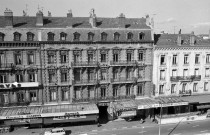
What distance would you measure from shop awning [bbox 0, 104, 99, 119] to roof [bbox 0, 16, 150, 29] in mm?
14176

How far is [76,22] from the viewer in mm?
42031

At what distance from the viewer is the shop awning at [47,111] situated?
35.9m

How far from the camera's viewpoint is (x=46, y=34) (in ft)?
125

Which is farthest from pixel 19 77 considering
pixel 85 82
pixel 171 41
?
pixel 171 41

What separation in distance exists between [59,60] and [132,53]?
13.5 metres

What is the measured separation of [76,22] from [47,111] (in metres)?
17.1

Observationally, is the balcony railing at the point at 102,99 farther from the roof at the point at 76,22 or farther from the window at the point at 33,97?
the roof at the point at 76,22

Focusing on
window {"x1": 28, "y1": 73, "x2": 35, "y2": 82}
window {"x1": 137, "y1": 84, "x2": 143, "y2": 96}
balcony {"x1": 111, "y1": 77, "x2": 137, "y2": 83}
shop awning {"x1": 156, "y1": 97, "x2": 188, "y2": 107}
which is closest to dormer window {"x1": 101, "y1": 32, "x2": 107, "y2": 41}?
balcony {"x1": 111, "y1": 77, "x2": 137, "y2": 83}

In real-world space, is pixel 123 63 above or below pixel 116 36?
below

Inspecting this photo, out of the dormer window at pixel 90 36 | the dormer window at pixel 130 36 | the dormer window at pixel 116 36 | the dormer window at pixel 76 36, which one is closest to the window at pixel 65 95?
the dormer window at pixel 76 36

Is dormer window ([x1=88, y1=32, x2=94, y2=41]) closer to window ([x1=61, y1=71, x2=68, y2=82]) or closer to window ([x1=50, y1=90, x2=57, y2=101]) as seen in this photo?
window ([x1=61, y1=71, x2=68, y2=82])

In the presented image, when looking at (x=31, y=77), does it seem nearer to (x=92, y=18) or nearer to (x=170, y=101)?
(x=92, y=18)

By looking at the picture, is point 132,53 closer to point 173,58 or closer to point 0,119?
point 173,58

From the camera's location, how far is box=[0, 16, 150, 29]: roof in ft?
127
